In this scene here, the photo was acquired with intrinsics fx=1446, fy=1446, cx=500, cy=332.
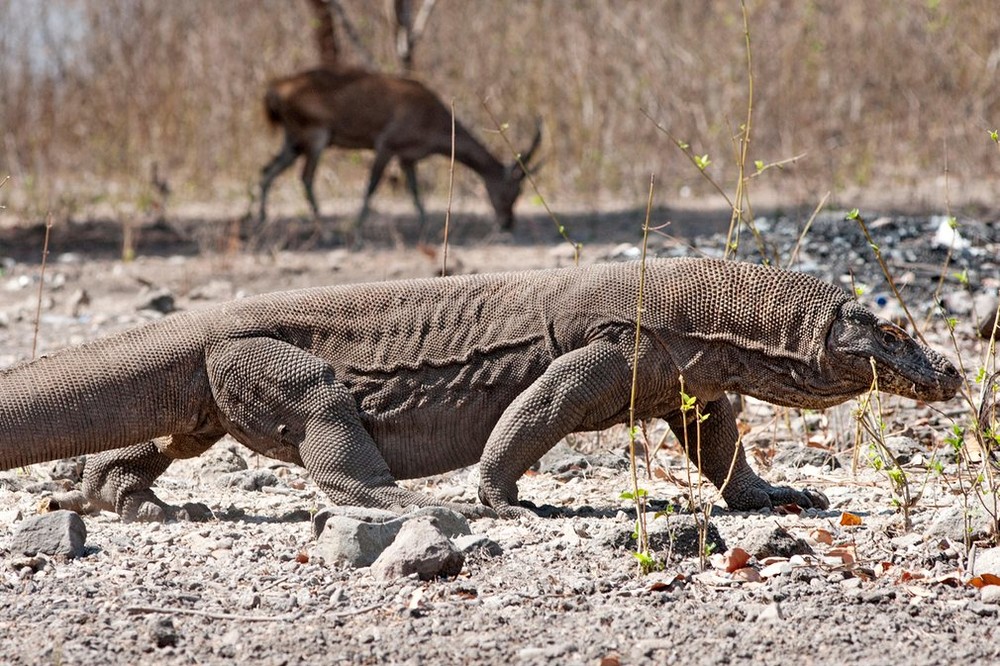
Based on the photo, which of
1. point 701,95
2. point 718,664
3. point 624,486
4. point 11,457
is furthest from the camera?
point 701,95

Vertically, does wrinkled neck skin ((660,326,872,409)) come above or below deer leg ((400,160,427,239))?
above

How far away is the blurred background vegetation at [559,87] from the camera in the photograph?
742 inches

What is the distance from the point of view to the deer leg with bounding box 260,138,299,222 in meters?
17.1

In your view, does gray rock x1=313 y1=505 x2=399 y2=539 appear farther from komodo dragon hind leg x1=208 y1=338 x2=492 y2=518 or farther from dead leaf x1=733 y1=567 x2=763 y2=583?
dead leaf x1=733 y1=567 x2=763 y2=583

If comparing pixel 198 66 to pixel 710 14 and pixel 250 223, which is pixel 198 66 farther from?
pixel 710 14

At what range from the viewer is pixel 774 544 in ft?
15.4

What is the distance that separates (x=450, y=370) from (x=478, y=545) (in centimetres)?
99

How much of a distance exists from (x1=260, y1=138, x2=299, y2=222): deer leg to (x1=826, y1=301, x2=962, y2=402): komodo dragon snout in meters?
12.2

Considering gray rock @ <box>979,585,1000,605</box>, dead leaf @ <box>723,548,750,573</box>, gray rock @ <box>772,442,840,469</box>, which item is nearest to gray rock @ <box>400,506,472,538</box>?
dead leaf @ <box>723,548,750,573</box>

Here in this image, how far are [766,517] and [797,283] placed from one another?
889 millimetres

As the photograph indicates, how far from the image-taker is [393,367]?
5543 mm

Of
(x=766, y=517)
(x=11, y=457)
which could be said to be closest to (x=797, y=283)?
(x=766, y=517)

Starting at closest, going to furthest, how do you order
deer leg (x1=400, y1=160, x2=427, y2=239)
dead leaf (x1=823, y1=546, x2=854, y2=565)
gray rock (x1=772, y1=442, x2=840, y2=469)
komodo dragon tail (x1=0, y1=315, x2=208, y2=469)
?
dead leaf (x1=823, y1=546, x2=854, y2=565) → komodo dragon tail (x1=0, y1=315, x2=208, y2=469) → gray rock (x1=772, y1=442, x2=840, y2=469) → deer leg (x1=400, y1=160, x2=427, y2=239)

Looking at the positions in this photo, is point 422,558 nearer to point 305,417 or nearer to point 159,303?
point 305,417
